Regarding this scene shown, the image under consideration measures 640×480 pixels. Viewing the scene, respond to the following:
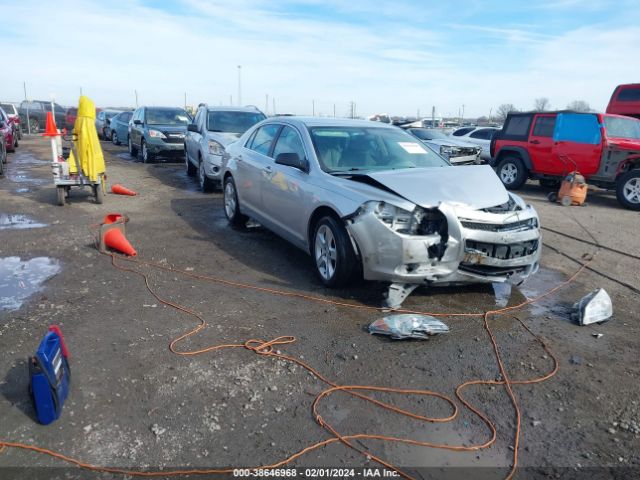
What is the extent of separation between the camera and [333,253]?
4.98 metres

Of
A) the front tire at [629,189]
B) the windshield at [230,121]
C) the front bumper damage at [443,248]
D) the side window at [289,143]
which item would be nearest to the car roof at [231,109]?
the windshield at [230,121]

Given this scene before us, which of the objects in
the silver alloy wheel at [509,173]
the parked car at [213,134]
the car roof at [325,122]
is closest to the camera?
the car roof at [325,122]

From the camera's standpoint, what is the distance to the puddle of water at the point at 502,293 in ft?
16.4

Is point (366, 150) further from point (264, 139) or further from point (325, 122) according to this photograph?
point (264, 139)

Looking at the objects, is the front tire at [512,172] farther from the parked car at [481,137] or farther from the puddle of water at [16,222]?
the puddle of water at [16,222]

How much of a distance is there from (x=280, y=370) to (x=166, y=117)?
44.5 ft

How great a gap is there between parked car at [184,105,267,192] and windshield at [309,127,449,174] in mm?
4583

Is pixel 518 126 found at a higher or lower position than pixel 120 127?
higher

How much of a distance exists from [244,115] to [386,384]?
9.21 m

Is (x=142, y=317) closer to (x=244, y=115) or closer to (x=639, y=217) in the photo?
(x=244, y=115)

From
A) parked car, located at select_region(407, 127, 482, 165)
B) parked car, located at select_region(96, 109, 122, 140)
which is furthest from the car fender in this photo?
parked car, located at select_region(96, 109, 122, 140)

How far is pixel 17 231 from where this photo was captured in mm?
7203

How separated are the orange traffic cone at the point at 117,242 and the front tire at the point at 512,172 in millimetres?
9512

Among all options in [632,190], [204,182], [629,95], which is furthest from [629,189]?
[204,182]
